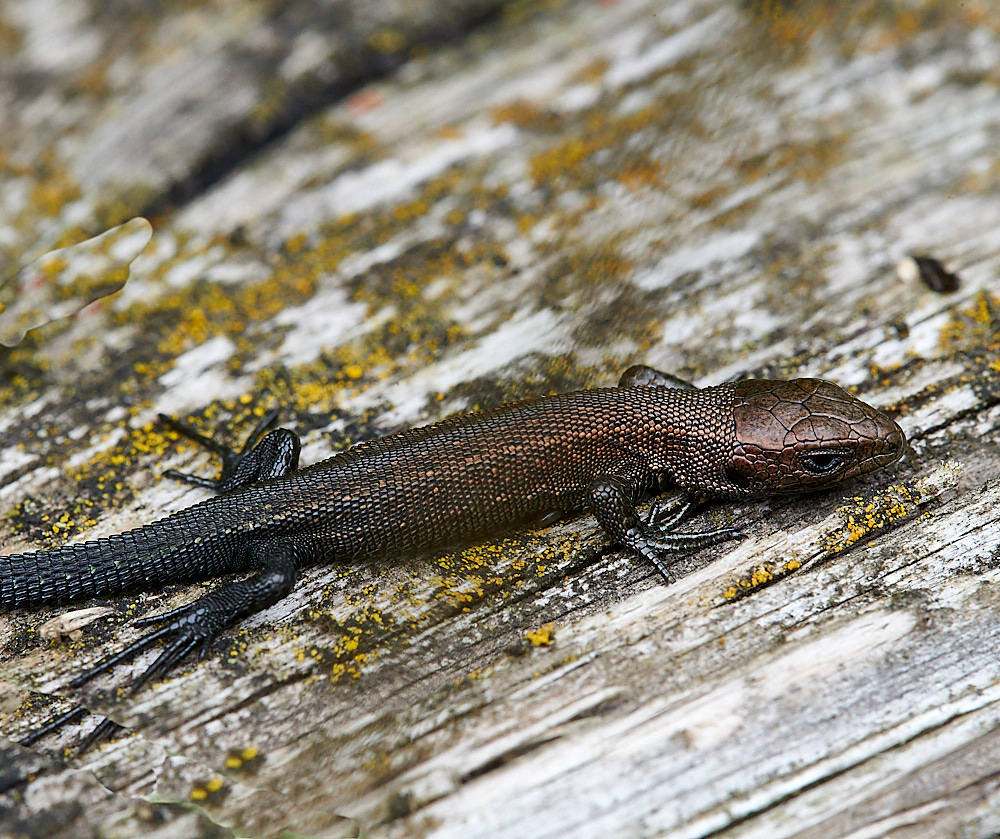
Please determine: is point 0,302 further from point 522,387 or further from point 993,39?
point 993,39

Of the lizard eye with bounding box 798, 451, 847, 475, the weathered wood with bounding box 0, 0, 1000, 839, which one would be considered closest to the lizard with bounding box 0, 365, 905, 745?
the lizard eye with bounding box 798, 451, 847, 475

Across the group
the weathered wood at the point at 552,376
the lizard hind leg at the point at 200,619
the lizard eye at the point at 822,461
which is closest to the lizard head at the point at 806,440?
the lizard eye at the point at 822,461

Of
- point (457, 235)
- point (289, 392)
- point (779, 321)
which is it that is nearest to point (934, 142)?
point (779, 321)

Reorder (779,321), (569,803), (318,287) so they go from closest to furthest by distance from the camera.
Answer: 1. (569,803)
2. (779,321)
3. (318,287)

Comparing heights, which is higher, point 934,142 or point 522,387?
point 934,142

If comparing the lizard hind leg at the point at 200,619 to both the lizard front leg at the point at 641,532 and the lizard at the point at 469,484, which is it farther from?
the lizard front leg at the point at 641,532

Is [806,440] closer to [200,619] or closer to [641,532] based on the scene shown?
[641,532]
